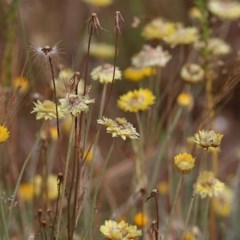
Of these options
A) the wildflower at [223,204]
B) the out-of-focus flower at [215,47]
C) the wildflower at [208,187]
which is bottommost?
the wildflower at [223,204]

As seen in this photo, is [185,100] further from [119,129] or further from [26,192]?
[119,129]

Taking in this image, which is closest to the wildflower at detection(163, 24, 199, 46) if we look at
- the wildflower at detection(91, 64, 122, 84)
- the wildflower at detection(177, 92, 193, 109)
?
the wildflower at detection(177, 92, 193, 109)

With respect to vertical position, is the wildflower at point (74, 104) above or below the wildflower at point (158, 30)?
below

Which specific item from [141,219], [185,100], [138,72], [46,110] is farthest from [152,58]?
[46,110]

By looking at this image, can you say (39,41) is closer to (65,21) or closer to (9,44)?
(65,21)

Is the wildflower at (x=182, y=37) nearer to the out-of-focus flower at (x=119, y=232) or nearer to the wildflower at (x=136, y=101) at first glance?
the wildflower at (x=136, y=101)

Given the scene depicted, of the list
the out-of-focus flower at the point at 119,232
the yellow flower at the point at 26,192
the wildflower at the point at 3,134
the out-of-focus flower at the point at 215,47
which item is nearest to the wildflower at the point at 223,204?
the out-of-focus flower at the point at 215,47
